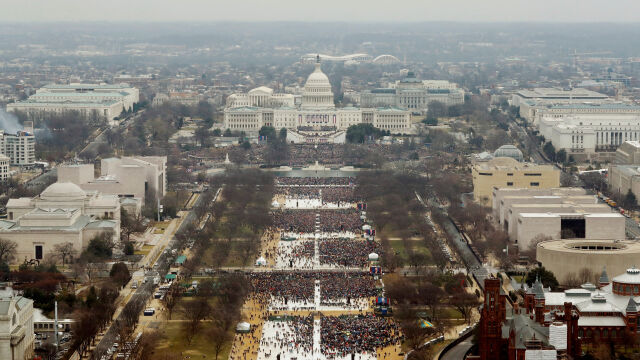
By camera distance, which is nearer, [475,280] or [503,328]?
[503,328]

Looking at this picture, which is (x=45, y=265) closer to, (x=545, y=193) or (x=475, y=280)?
(x=475, y=280)

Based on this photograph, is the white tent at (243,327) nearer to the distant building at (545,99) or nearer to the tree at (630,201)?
the tree at (630,201)

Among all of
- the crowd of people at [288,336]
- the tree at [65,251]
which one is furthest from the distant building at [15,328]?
the tree at [65,251]

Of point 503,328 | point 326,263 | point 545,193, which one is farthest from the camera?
point 545,193

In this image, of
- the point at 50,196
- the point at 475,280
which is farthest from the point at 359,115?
the point at 475,280

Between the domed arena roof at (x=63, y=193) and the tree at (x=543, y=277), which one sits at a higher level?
the domed arena roof at (x=63, y=193)

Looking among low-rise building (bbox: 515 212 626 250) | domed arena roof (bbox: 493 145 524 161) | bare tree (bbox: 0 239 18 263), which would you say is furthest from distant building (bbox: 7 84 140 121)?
low-rise building (bbox: 515 212 626 250)

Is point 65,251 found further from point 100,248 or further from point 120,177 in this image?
point 120,177
